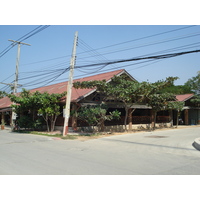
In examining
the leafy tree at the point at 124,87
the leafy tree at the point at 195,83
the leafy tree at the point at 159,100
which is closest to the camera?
the leafy tree at the point at 124,87

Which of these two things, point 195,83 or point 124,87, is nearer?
point 124,87

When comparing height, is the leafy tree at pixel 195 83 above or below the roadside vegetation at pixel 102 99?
above

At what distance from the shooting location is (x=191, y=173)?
6082 millimetres

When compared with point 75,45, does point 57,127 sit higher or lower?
lower

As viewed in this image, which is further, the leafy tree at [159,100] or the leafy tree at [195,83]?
the leafy tree at [195,83]

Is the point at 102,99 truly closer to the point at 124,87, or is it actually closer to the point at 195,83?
the point at 124,87

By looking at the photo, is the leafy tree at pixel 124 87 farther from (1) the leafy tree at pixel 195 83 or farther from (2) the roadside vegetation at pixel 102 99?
(1) the leafy tree at pixel 195 83

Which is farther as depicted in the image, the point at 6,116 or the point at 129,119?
the point at 6,116

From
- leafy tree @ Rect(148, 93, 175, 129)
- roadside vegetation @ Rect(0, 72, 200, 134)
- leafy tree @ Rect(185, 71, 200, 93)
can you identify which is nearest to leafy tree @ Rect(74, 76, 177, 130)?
roadside vegetation @ Rect(0, 72, 200, 134)

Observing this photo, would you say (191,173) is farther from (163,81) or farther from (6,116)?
(6,116)

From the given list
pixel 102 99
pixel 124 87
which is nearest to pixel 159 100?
pixel 124 87

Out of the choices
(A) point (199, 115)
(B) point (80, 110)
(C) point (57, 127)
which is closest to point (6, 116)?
(C) point (57, 127)

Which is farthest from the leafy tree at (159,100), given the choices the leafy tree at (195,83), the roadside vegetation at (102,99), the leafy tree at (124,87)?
the leafy tree at (195,83)

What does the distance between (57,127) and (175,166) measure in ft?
50.7
